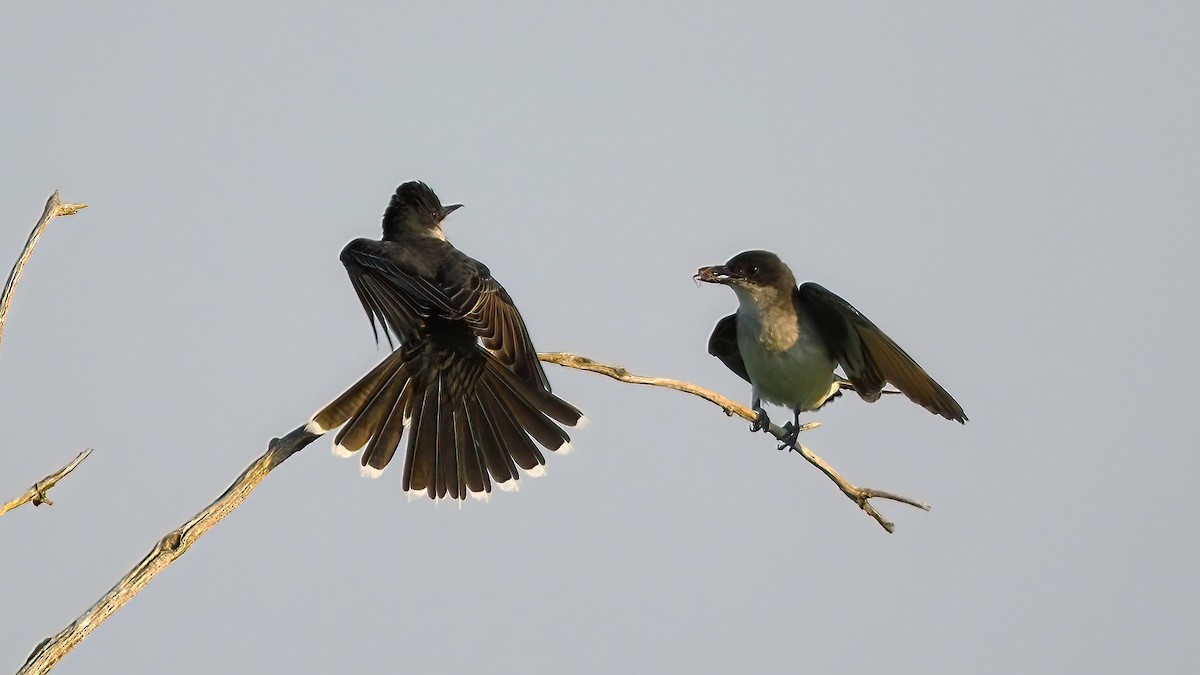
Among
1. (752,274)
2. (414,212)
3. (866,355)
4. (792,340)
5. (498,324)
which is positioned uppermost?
(414,212)

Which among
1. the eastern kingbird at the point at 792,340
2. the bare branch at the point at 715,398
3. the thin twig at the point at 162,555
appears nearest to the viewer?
the thin twig at the point at 162,555

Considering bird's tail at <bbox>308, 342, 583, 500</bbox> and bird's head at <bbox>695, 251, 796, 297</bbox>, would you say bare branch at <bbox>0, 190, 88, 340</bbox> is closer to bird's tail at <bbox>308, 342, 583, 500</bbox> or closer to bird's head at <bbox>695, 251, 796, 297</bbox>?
bird's tail at <bbox>308, 342, 583, 500</bbox>

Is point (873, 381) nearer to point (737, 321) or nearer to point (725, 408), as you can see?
point (737, 321)

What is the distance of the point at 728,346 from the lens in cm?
819

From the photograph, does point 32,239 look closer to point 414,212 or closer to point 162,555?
point 162,555

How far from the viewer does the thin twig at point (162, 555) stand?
154 inches

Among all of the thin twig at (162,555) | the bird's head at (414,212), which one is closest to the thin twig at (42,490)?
the thin twig at (162,555)

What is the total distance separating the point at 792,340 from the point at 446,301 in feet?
6.82

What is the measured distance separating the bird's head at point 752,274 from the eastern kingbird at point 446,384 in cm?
132

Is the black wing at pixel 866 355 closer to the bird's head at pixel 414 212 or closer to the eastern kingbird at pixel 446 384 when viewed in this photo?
the eastern kingbird at pixel 446 384

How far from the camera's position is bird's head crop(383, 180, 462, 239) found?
25.8 ft

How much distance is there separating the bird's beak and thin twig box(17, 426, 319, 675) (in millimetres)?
2943

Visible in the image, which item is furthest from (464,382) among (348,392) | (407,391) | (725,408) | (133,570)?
(133,570)

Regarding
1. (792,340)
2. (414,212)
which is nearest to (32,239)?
(414,212)
